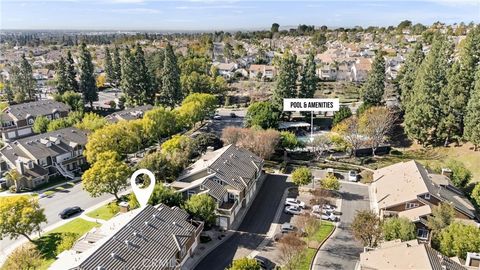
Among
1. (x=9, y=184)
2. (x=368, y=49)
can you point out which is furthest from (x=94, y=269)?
(x=368, y=49)

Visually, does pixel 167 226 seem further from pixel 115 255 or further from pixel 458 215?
pixel 458 215

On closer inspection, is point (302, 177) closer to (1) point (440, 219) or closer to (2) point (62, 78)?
(1) point (440, 219)

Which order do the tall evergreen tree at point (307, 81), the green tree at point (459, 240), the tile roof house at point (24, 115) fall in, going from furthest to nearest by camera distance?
the tall evergreen tree at point (307, 81)
the tile roof house at point (24, 115)
the green tree at point (459, 240)

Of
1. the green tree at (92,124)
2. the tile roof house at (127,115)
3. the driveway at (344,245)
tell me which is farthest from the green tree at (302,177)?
the tile roof house at (127,115)

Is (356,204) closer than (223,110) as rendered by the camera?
Yes

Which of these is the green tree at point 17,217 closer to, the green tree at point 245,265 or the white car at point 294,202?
the green tree at point 245,265

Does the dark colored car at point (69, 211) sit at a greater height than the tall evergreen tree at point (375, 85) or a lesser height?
lesser

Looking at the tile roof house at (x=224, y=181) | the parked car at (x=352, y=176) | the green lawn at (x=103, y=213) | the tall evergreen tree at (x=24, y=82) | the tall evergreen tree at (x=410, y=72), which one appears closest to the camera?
the tile roof house at (x=224, y=181)
